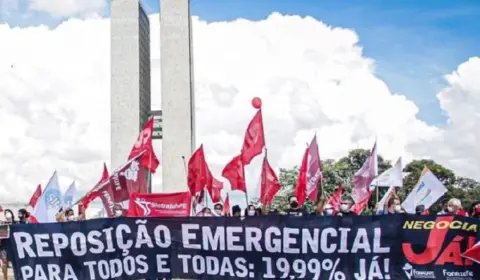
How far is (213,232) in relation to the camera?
38.3ft

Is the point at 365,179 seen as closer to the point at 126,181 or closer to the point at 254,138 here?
the point at 254,138

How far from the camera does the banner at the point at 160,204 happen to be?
1480 centimetres

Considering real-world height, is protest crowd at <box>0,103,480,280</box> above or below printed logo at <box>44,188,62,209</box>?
below

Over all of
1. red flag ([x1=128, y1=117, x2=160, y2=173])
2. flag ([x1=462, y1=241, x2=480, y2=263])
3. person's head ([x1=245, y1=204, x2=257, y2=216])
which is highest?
red flag ([x1=128, y1=117, x2=160, y2=173])

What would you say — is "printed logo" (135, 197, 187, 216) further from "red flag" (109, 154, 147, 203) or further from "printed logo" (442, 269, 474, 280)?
"printed logo" (442, 269, 474, 280)

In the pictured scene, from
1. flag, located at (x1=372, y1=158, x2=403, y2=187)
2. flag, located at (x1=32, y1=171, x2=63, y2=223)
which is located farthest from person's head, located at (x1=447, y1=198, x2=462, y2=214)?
flag, located at (x1=32, y1=171, x2=63, y2=223)

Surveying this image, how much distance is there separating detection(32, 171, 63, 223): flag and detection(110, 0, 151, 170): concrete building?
49.8 metres

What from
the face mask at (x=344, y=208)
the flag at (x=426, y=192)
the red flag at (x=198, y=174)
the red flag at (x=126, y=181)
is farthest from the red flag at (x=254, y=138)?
the flag at (x=426, y=192)

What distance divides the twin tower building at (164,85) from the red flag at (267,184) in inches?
1851

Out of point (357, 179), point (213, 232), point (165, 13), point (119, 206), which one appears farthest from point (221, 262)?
point (165, 13)

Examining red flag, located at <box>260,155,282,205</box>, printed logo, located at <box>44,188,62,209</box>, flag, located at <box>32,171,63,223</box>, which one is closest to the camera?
flag, located at <box>32,171,63,223</box>

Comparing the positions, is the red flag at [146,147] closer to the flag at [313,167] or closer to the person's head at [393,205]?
the flag at [313,167]

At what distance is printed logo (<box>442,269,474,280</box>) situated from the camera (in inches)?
428

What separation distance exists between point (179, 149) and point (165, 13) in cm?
1253
